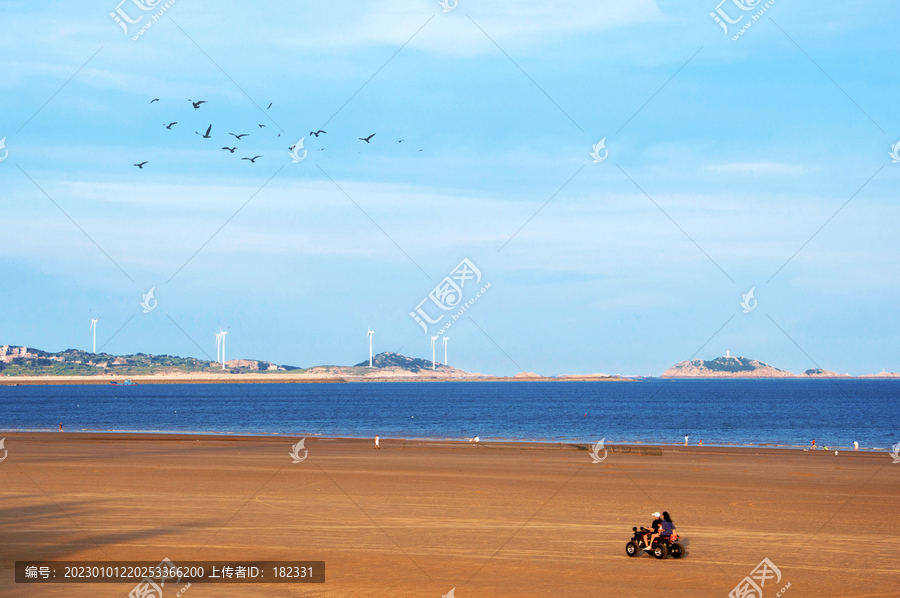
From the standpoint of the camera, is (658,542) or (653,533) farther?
(653,533)

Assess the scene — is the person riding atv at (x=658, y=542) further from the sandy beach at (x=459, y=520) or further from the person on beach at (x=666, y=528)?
the sandy beach at (x=459, y=520)

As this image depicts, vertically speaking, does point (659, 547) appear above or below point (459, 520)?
below

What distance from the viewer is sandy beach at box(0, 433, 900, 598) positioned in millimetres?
17500

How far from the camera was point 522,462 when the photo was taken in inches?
1790

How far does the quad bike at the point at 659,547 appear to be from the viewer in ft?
63.9

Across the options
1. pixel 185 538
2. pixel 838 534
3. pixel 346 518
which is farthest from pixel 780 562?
pixel 185 538

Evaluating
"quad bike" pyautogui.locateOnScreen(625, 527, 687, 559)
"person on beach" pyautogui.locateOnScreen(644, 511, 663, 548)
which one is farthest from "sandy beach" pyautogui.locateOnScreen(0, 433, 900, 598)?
"person on beach" pyautogui.locateOnScreen(644, 511, 663, 548)

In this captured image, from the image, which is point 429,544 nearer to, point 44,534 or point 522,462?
point 44,534

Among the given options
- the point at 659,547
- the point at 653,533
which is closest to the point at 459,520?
the point at 653,533

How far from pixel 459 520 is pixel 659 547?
24.5ft

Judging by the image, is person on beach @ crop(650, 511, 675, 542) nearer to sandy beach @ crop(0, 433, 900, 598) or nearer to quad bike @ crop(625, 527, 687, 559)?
quad bike @ crop(625, 527, 687, 559)

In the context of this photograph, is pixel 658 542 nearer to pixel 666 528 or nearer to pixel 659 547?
pixel 659 547

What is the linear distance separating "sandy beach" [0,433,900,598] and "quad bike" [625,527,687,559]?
0.22m

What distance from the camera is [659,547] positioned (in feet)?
63.9
